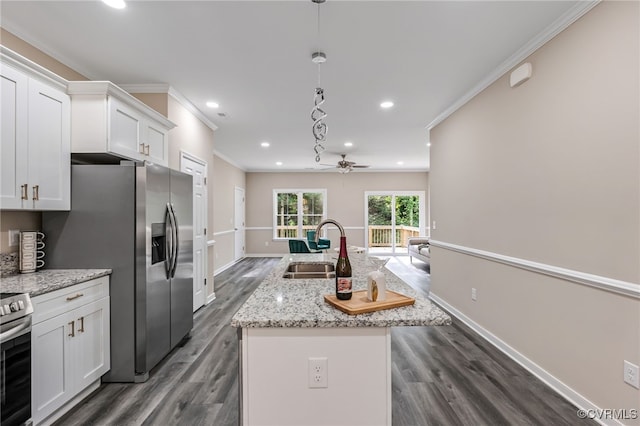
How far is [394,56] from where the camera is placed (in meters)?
2.57

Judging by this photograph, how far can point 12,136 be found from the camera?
1887 millimetres

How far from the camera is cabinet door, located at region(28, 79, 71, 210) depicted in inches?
79.6

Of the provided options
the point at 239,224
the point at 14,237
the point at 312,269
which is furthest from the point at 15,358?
the point at 239,224

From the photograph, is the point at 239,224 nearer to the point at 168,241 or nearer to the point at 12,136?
the point at 168,241

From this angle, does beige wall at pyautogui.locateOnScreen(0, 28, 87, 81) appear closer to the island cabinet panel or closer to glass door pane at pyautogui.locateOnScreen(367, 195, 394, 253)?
the island cabinet panel

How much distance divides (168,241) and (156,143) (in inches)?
43.2

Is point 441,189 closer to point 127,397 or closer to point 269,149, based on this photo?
point 269,149

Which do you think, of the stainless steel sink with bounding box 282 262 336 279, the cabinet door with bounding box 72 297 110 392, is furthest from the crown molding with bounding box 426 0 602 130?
the cabinet door with bounding box 72 297 110 392

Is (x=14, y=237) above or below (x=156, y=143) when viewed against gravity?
below

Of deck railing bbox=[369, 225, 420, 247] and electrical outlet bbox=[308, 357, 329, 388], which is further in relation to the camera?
deck railing bbox=[369, 225, 420, 247]

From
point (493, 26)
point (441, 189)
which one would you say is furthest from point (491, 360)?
point (493, 26)

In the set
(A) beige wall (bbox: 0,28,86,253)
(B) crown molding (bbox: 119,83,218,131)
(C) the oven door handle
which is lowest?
(C) the oven door handle

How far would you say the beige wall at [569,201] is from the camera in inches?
67.5

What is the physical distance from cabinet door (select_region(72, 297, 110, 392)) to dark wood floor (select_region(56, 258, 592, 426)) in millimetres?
195
